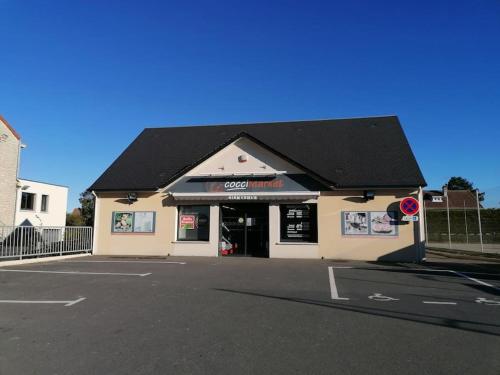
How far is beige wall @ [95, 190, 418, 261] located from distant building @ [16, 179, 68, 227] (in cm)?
1366

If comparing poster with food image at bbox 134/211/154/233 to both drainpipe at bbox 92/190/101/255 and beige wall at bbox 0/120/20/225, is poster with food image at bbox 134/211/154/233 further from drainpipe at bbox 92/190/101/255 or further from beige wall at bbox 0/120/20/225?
beige wall at bbox 0/120/20/225

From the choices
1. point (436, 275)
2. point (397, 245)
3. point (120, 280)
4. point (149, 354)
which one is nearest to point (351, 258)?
point (397, 245)

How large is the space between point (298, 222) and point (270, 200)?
159 centimetres

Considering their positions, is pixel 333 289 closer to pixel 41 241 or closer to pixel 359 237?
pixel 359 237

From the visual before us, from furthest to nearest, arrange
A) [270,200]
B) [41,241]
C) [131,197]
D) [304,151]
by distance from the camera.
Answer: [304,151], [131,197], [270,200], [41,241]

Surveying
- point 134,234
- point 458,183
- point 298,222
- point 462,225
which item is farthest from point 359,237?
point 458,183

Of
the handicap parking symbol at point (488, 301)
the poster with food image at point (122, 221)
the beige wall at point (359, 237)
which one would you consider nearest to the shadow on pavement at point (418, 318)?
the handicap parking symbol at point (488, 301)

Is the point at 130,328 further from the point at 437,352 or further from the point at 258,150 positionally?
the point at 258,150

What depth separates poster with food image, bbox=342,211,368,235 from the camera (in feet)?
54.6

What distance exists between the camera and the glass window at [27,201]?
3095 centimetres

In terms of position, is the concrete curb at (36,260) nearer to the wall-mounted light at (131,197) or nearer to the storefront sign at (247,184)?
the wall-mounted light at (131,197)

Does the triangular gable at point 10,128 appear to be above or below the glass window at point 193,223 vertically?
above

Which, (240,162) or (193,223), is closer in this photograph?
(240,162)

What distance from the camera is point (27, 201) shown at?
3153 centimetres
